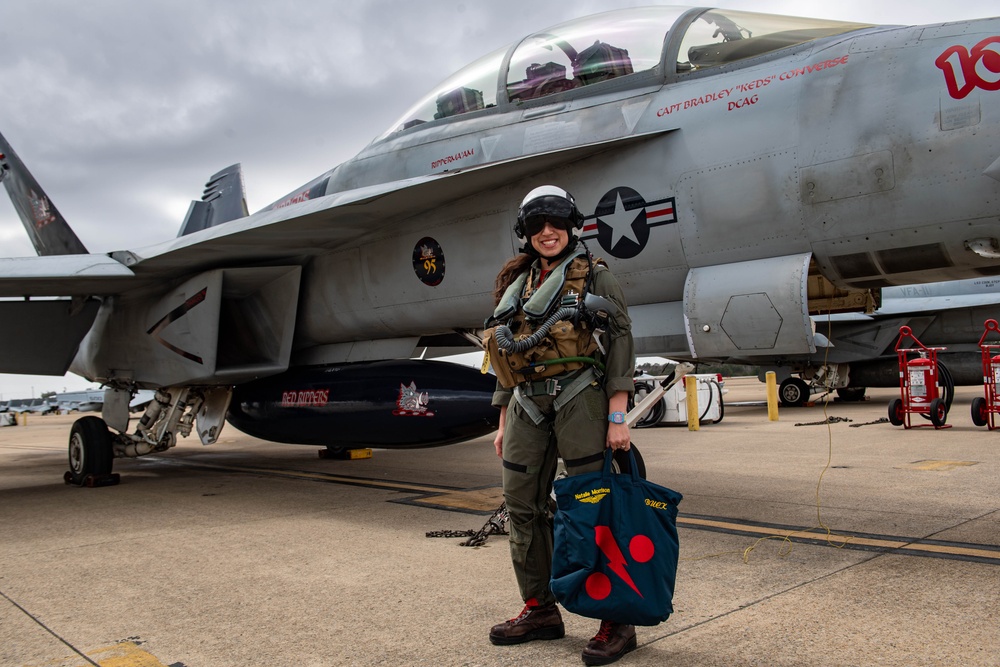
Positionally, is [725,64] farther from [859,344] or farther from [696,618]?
[859,344]

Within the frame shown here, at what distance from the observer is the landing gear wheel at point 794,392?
18266 mm

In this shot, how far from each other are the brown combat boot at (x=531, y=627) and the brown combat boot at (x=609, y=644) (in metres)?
0.22

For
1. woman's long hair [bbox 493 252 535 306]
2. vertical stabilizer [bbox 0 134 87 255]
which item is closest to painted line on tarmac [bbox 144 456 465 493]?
vertical stabilizer [bbox 0 134 87 255]

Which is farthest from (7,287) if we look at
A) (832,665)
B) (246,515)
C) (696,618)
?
(832,665)

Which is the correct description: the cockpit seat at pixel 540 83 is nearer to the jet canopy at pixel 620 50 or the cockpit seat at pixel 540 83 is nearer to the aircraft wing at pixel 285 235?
the jet canopy at pixel 620 50

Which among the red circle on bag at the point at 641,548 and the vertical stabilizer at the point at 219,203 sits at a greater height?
the vertical stabilizer at the point at 219,203

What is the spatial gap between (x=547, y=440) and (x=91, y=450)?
6.50 metres

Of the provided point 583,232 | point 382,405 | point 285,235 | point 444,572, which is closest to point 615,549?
point 444,572

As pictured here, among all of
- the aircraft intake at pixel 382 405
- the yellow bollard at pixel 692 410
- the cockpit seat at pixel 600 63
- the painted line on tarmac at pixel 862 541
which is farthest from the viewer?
the yellow bollard at pixel 692 410

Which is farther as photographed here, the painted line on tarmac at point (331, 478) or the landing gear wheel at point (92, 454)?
the landing gear wheel at point (92, 454)

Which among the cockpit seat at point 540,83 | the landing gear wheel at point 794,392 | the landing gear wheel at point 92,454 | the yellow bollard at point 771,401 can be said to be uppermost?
the cockpit seat at point 540,83

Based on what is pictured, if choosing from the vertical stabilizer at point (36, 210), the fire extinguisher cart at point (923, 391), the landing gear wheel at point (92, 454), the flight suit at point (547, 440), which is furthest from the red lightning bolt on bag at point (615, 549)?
the vertical stabilizer at point (36, 210)

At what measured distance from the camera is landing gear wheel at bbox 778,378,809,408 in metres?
18.3

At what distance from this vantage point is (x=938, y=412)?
10.4m
